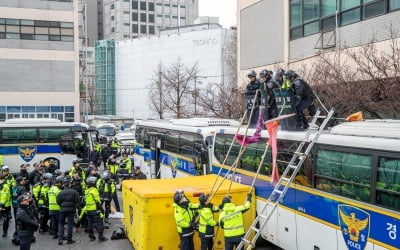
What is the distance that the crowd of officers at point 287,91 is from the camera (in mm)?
10359

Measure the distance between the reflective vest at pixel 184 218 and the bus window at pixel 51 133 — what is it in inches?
679

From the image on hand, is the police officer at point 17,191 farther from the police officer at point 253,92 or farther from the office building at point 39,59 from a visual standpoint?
the office building at point 39,59

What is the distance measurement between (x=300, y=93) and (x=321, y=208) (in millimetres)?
2791

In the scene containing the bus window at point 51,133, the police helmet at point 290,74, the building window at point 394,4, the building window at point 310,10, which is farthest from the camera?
the bus window at point 51,133

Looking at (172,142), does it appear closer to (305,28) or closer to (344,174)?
(305,28)

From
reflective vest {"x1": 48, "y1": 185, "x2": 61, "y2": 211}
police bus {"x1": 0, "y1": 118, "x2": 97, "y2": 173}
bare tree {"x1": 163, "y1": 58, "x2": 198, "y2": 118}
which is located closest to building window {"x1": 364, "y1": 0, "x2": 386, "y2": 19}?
reflective vest {"x1": 48, "y1": 185, "x2": 61, "y2": 211}

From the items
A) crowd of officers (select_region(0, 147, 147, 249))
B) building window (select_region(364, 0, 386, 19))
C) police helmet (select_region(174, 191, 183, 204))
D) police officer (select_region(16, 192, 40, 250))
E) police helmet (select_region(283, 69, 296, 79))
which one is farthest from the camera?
building window (select_region(364, 0, 386, 19))

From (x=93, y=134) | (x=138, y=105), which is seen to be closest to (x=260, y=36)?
(x=93, y=134)

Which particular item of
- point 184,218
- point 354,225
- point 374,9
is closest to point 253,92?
point 184,218

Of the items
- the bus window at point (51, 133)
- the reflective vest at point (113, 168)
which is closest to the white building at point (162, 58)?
the bus window at point (51, 133)

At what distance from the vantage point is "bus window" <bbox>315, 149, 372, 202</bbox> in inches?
309

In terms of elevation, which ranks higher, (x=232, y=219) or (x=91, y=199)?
(x=232, y=219)

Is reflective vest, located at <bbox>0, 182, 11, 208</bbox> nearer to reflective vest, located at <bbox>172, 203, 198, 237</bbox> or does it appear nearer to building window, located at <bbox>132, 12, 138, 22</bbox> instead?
reflective vest, located at <bbox>172, 203, 198, 237</bbox>

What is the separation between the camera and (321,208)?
8.99 metres
